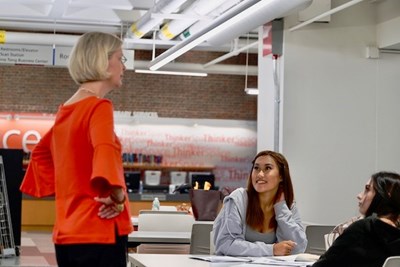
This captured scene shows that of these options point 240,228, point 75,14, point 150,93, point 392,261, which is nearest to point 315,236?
point 240,228

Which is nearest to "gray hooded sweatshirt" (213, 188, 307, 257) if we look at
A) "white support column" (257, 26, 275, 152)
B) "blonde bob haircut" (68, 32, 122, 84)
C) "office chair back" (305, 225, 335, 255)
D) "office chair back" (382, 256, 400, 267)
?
"office chair back" (305, 225, 335, 255)

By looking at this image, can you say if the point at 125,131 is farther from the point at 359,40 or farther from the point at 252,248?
the point at 252,248

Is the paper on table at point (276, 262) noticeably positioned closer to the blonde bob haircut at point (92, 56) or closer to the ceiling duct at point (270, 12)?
the blonde bob haircut at point (92, 56)

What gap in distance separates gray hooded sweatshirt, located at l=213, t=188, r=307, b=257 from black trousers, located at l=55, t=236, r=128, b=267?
209 cm

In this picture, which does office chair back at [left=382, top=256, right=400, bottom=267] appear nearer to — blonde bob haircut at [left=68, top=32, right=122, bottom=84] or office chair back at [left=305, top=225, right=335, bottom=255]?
blonde bob haircut at [left=68, top=32, right=122, bottom=84]

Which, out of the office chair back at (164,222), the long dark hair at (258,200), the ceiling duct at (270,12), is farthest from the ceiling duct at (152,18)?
the long dark hair at (258,200)

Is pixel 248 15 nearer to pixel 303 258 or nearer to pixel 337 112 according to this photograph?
pixel 337 112

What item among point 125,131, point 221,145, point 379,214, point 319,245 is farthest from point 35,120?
point 379,214

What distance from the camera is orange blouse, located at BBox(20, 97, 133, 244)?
2.94 meters

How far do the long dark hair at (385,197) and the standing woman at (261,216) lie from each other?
1.37m

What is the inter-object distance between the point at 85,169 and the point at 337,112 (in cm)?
859

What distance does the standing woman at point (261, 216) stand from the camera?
514 centimetres

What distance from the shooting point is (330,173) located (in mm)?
11312

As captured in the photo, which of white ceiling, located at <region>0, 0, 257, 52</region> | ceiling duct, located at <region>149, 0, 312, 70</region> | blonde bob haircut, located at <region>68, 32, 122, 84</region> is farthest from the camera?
white ceiling, located at <region>0, 0, 257, 52</region>
